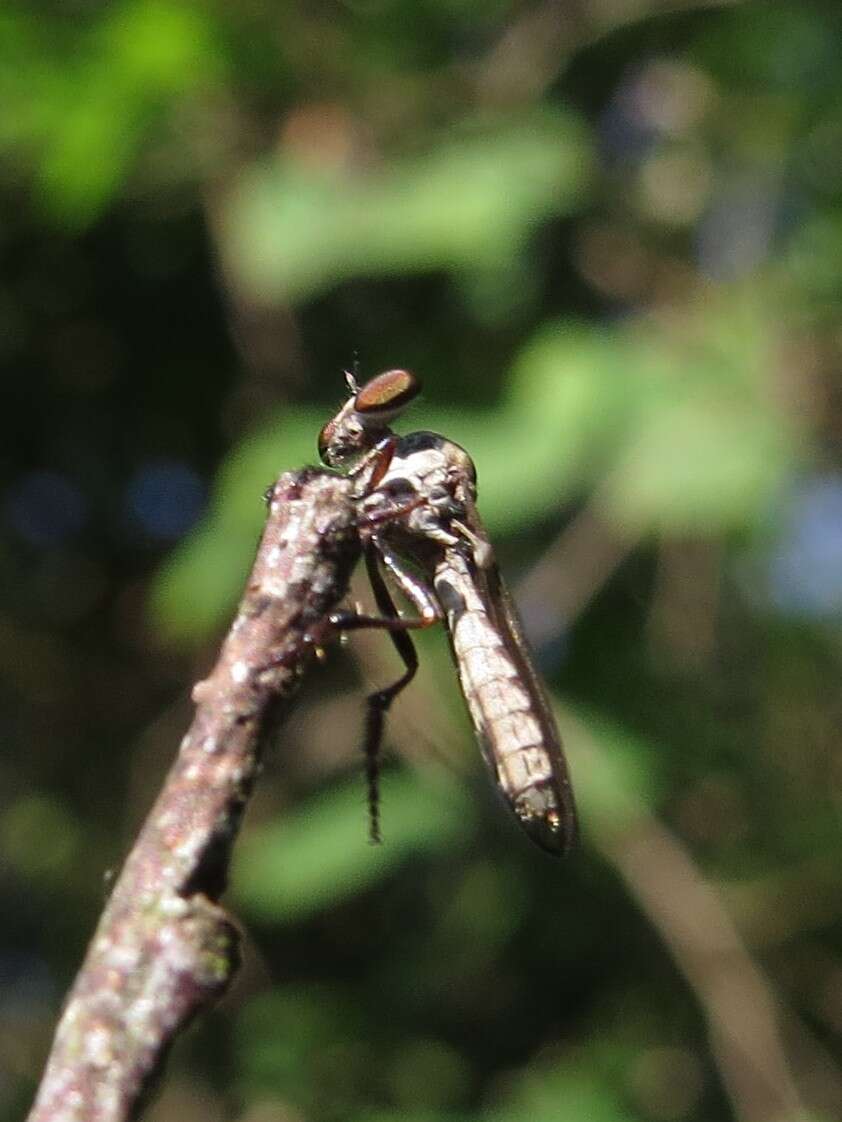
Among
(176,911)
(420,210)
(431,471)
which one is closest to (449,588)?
(431,471)

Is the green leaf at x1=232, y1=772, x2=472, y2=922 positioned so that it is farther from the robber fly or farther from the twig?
the twig

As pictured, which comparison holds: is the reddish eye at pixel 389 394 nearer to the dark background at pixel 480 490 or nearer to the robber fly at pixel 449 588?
the robber fly at pixel 449 588

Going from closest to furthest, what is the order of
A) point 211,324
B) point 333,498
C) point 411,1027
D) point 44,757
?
point 333,498 → point 411,1027 → point 211,324 → point 44,757

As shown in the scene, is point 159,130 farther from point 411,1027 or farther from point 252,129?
point 411,1027

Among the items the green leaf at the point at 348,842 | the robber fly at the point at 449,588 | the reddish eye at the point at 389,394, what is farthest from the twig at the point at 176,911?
the green leaf at the point at 348,842

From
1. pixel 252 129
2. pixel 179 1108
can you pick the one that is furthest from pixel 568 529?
pixel 179 1108

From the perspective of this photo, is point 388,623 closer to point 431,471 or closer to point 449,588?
point 449,588

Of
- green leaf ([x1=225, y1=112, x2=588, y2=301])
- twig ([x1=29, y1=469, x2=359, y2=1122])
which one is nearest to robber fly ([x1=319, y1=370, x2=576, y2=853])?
green leaf ([x1=225, y1=112, x2=588, y2=301])
